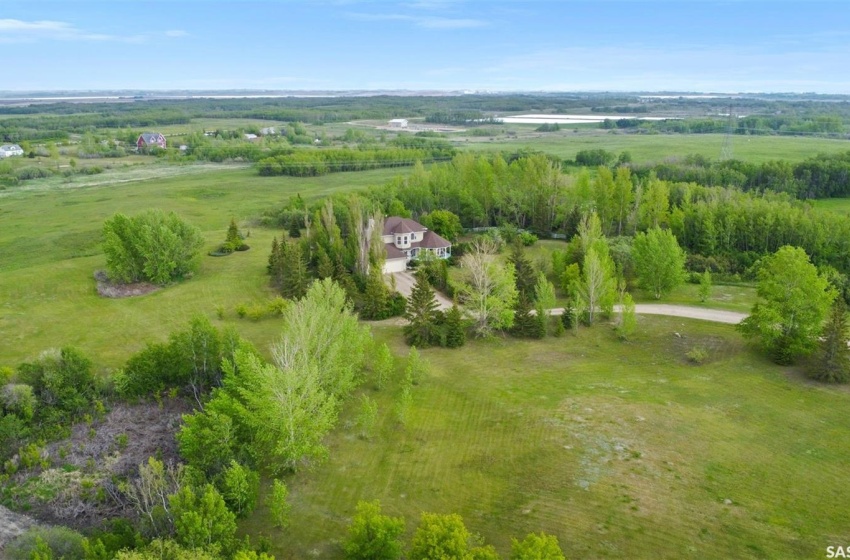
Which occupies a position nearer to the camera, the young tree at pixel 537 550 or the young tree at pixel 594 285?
the young tree at pixel 537 550

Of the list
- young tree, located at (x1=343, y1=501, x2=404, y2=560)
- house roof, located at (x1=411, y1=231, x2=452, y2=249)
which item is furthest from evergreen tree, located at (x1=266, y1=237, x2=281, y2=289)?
young tree, located at (x1=343, y1=501, x2=404, y2=560)

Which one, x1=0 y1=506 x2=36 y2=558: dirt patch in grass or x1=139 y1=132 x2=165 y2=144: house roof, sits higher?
x1=139 y1=132 x2=165 y2=144: house roof

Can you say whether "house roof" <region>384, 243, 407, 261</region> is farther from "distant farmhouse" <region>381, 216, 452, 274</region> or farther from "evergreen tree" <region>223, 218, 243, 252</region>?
→ "evergreen tree" <region>223, 218, 243, 252</region>

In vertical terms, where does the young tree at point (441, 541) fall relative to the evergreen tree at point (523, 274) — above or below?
below

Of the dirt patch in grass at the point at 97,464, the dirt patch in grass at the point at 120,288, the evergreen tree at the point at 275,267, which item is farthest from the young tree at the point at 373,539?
the dirt patch in grass at the point at 120,288

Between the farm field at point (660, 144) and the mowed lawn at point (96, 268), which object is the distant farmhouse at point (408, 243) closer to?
the mowed lawn at point (96, 268)

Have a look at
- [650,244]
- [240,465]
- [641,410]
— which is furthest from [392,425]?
[650,244]

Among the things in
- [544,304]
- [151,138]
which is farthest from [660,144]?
[151,138]
